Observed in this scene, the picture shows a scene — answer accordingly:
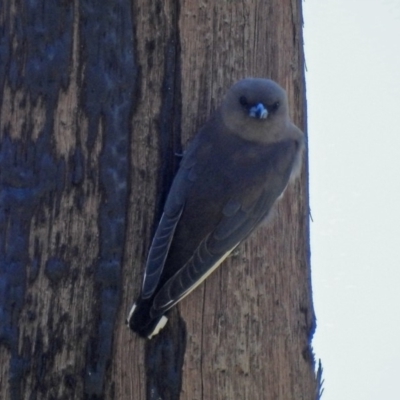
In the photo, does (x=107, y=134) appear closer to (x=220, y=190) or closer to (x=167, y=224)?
(x=167, y=224)

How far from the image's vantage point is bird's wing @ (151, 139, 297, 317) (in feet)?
9.46

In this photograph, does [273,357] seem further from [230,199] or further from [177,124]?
[177,124]

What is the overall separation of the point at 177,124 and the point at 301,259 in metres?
0.64

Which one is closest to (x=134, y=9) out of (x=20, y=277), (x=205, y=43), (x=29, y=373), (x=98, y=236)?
(x=205, y=43)

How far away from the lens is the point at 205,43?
316 centimetres

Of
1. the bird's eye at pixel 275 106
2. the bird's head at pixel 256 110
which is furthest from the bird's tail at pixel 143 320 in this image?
the bird's eye at pixel 275 106

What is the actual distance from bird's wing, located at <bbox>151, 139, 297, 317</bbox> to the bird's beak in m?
0.14

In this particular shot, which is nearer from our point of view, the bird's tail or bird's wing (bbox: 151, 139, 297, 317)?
the bird's tail

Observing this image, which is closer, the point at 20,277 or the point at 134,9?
the point at 20,277

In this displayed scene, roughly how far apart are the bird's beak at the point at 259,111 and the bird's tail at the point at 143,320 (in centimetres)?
102

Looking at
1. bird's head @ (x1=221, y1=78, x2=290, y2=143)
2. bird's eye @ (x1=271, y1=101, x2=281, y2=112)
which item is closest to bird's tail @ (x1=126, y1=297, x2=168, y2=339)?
bird's head @ (x1=221, y1=78, x2=290, y2=143)

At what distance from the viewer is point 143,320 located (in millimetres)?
2781

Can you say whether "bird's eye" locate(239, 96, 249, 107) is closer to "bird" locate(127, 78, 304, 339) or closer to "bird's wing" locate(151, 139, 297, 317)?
"bird" locate(127, 78, 304, 339)

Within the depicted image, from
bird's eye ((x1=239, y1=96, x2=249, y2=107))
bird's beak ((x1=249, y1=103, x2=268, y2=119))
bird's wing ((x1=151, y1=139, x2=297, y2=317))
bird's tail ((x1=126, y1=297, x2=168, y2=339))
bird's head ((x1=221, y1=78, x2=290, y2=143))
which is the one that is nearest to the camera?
bird's tail ((x1=126, y1=297, x2=168, y2=339))
